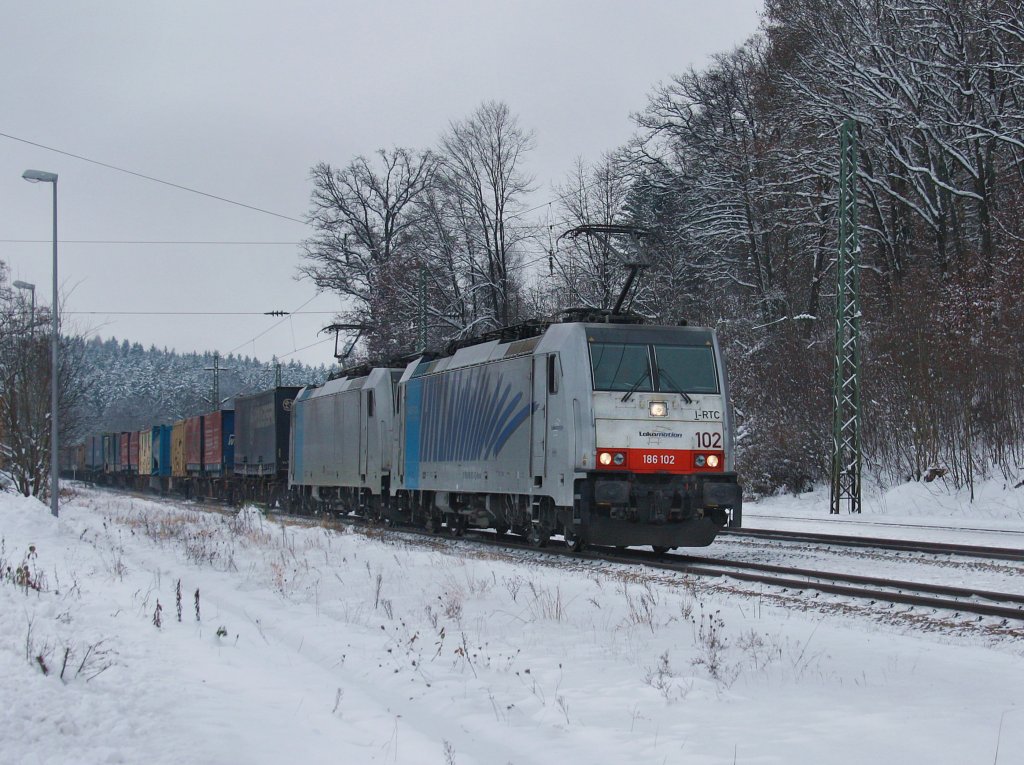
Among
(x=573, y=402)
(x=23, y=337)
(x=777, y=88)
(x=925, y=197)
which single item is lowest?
(x=573, y=402)

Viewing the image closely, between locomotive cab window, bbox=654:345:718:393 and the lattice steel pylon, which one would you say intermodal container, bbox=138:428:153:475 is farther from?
locomotive cab window, bbox=654:345:718:393

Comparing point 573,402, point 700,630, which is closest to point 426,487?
point 573,402

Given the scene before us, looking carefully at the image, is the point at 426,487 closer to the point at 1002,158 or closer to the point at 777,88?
the point at 1002,158

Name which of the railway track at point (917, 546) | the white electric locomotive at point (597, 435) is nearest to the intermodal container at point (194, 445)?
the white electric locomotive at point (597, 435)

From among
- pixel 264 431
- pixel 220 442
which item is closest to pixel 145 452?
pixel 220 442

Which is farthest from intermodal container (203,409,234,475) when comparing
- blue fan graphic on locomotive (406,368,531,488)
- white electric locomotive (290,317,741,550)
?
white electric locomotive (290,317,741,550)

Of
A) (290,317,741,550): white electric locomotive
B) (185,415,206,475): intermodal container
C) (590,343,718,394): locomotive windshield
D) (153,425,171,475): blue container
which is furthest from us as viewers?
(153,425,171,475): blue container

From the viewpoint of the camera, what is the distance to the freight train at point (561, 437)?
46.5 ft

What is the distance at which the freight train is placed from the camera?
46.5 ft

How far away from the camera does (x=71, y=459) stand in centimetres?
8575

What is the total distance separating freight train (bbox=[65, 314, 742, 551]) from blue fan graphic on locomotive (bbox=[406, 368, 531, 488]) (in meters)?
0.03

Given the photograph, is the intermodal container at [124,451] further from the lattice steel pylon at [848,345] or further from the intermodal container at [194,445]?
the lattice steel pylon at [848,345]

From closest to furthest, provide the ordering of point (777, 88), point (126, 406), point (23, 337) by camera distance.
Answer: point (23, 337), point (777, 88), point (126, 406)

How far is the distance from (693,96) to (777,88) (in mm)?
3472
